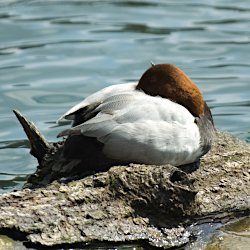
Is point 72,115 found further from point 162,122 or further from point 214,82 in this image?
point 214,82

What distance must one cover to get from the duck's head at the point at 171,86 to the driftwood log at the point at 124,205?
0.47 m

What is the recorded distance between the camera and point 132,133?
4.50 m

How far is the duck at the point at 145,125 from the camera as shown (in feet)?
14.7

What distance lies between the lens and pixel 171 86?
16.1 feet

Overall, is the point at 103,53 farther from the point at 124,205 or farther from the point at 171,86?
the point at 124,205

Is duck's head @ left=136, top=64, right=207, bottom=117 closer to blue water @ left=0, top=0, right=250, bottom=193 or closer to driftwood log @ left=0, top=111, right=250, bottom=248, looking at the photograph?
driftwood log @ left=0, top=111, right=250, bottom=248

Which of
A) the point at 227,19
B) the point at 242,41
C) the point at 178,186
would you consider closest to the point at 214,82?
the point at 242,41

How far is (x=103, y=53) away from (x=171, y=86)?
412 centimetres

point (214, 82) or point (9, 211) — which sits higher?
point (9, 211)

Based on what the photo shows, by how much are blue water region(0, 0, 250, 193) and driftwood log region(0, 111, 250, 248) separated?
1823mm

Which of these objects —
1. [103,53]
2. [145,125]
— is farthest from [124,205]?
[103,53]

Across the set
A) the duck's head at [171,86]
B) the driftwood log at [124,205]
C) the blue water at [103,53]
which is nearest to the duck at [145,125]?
the duck's head at [171,86]

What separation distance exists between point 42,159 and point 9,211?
111cm

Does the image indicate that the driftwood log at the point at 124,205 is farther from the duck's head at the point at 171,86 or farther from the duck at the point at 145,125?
the duck's head at the point at 171,86
